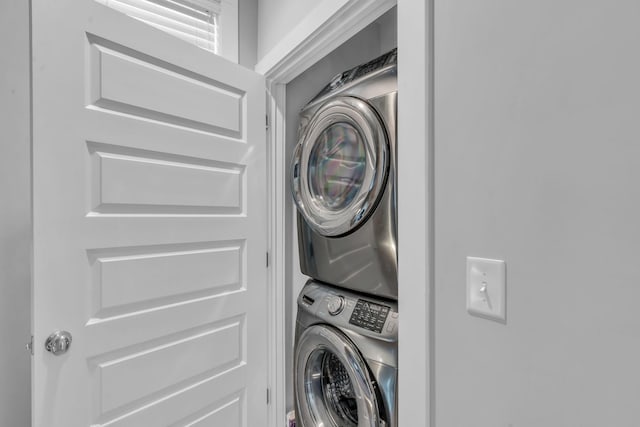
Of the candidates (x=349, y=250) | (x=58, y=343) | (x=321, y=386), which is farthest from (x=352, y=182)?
(x=58, y=343)

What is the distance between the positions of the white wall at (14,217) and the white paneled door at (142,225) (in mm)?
364

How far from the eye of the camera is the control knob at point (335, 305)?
4.27ft

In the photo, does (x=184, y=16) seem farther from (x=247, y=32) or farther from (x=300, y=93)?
(x=300, y=93)

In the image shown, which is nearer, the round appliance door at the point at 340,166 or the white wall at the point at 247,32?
the round appliance door at the point at 340,166

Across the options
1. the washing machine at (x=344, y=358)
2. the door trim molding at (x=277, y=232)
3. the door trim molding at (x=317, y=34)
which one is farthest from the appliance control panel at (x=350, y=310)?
Result: the door trim molding at (x=317, y=34)

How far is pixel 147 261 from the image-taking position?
118cm

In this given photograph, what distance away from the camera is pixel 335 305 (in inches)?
52.3
